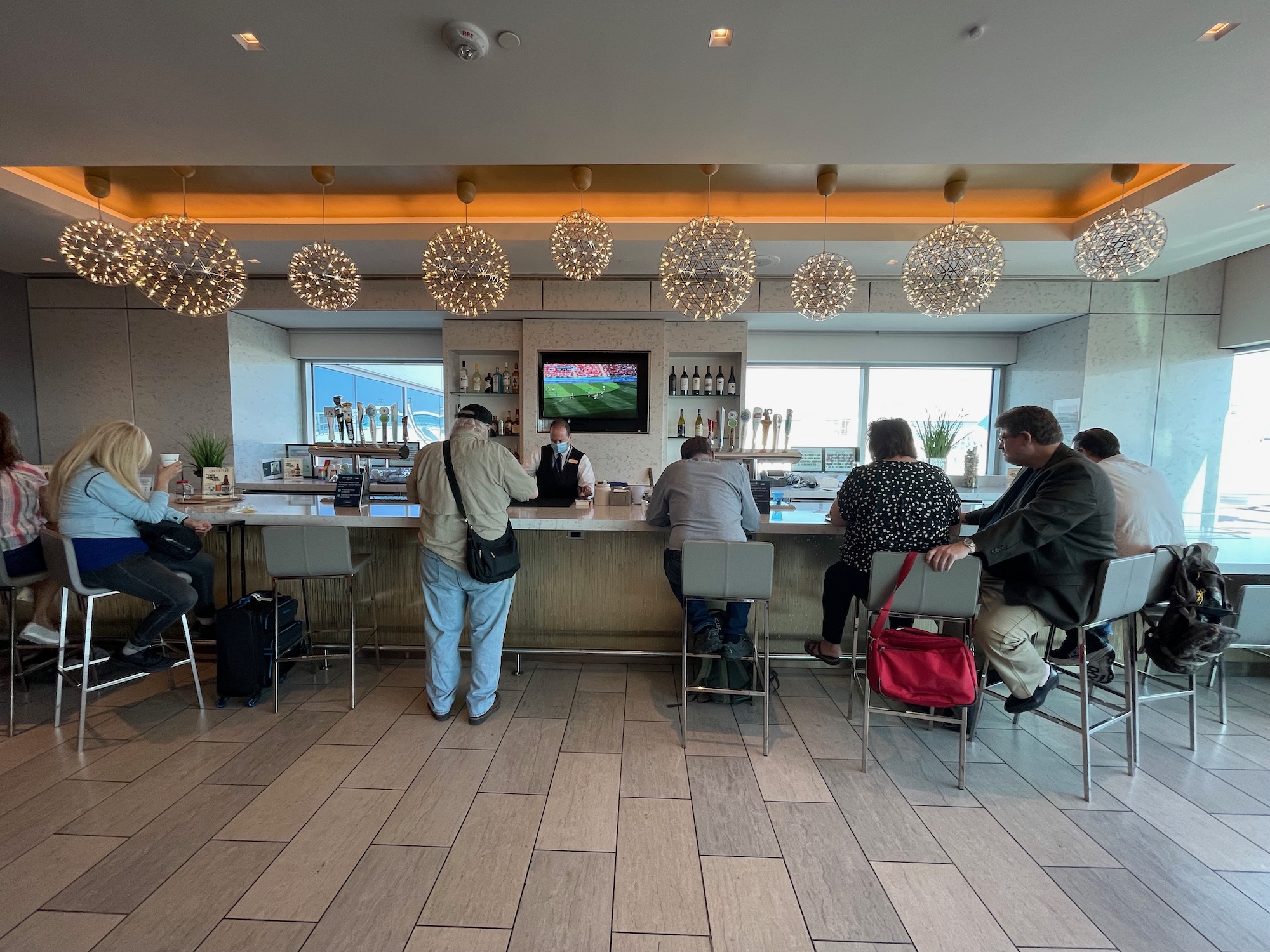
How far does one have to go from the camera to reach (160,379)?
5.40m

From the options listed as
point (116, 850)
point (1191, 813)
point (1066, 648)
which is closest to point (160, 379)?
point (116, 850)

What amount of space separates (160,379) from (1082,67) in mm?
7320

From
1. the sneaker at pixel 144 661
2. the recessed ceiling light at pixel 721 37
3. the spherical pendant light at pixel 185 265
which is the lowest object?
the sneaker at pixel 144 661

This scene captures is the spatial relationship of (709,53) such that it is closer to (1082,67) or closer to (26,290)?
(1082,67)

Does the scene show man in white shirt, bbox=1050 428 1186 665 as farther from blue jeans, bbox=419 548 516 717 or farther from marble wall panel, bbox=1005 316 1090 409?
marble wall panel, bbox=1005 316 1090 409

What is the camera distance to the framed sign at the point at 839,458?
6531 mm

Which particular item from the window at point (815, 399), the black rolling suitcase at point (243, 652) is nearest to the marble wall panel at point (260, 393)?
the black rolling suitcase at point (243, 652)

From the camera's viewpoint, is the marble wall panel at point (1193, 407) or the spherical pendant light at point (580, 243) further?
the marble wall panel at point (1193, 407)

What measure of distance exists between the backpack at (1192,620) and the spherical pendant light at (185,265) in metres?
5.11

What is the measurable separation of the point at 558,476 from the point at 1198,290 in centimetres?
628

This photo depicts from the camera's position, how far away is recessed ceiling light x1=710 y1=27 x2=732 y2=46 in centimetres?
194

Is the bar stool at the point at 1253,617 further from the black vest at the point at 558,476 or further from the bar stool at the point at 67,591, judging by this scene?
the bar stool at the point at 67,591

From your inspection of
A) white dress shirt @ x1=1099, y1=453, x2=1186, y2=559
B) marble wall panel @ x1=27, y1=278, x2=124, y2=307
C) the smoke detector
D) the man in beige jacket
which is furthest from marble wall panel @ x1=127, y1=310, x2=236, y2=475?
white dress shirt @ x1=1099, y1=453, x2=1186, y2=559

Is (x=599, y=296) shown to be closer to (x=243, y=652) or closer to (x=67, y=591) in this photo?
(x=243, y=652)
